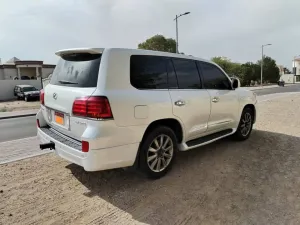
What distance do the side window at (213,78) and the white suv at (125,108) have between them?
0.06 m

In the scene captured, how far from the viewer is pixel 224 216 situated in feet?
9.92

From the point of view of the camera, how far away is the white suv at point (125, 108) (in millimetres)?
3197

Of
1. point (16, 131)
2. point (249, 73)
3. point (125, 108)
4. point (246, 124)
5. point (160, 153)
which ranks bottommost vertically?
point (16, 131)

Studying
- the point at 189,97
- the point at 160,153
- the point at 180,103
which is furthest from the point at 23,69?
the point at 160,153

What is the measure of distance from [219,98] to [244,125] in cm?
132

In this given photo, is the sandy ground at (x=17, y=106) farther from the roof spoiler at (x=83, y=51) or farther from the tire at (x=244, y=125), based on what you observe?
the tire at (x=244, y=125)

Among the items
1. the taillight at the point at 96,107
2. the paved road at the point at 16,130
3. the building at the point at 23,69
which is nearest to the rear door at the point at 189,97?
the taillight at the point at 96,107

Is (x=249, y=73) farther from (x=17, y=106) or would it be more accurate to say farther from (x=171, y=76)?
(x=171, y=76)

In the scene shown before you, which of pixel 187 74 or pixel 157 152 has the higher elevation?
pixel 187 74

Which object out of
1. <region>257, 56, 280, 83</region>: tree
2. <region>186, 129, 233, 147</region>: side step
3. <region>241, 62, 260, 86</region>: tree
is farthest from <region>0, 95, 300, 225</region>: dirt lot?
<region>257, 56, 280, 83</region>: tree

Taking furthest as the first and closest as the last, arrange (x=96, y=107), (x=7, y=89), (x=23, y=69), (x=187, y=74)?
(x=23, y=69) < (x=7, y=89) < (x=187, y=74) < (x=96, y=107)

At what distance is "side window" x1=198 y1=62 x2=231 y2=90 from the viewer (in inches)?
189

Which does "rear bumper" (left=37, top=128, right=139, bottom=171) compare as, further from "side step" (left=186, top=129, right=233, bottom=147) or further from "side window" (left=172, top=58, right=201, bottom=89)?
"side window" (left=172, top=58, right=201, bottom=89)

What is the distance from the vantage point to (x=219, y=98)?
494 centimetres
